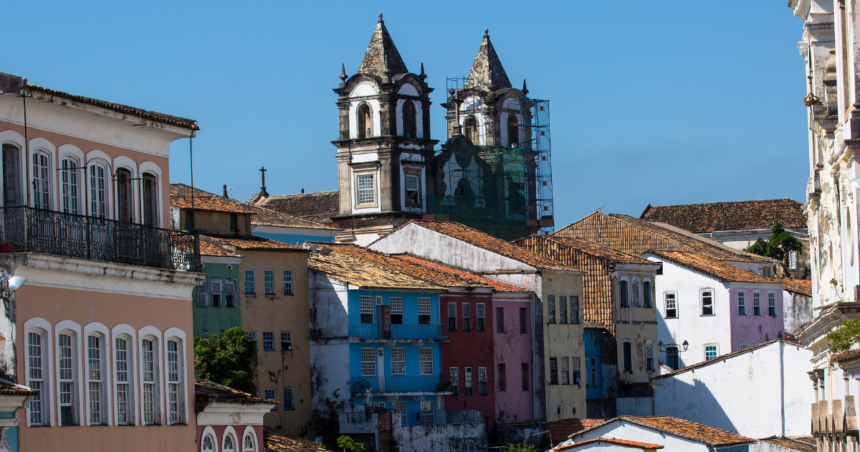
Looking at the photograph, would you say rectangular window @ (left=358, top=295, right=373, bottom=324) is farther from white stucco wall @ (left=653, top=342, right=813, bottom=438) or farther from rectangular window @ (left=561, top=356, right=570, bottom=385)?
white stucco wall @ (left=653, top=342, right=813, bottom=438)

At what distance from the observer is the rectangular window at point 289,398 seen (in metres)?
53.0

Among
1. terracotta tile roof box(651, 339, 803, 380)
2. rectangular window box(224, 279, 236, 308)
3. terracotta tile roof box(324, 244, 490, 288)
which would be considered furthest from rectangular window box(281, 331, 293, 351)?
terracotta tile roof box(651, 339, 803, 380)

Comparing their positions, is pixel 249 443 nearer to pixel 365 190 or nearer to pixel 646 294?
pixel 646 294

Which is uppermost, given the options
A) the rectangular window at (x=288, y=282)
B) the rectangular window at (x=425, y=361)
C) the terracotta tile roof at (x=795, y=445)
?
the rectangular window at (x=288, y=282)

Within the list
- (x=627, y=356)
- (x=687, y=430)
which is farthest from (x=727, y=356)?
(x=687, y=430)

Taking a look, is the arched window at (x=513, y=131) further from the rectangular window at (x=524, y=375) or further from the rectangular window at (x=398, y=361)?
the rectangular window at (x=398, y=361)

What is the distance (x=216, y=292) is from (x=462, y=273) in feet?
48.7

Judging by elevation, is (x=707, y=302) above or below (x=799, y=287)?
below

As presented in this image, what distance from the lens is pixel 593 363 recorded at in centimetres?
6831

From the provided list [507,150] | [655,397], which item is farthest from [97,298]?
[507,150]

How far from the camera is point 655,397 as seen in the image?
6762 cm

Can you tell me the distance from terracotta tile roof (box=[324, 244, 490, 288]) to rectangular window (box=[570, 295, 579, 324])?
6.13 meters

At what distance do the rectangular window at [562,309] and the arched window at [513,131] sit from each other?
126ft

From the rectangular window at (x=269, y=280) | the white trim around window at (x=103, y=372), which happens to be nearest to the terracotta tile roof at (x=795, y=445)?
the rectangular window at (x=269, y=280)
